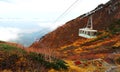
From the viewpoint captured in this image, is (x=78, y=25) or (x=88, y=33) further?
(x=78, y=25)

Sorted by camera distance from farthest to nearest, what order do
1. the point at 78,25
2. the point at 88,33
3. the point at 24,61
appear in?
the point at 78,25
the point at 88,33
the point at 24,61

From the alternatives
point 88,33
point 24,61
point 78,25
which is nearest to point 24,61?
point 24,61

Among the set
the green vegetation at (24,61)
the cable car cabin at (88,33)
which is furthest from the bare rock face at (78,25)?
the green vegetation at (24,61)

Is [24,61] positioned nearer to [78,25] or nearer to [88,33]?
[88,33]

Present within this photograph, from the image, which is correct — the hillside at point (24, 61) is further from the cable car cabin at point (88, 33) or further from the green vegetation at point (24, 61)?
the cable car cabin at point (88, 33)

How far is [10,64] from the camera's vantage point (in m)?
31.8

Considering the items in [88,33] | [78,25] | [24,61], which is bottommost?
[24,61]

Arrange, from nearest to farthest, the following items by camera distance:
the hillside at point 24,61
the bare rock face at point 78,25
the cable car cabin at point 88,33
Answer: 1. the hillside at point 24,61
2. the cable car cabin at point 88,33
3. the bare rock face at point 78,25

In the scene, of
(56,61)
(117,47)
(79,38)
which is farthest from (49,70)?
(79,38)

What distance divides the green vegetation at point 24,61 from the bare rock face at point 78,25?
8403cm

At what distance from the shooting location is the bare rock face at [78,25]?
404 feet

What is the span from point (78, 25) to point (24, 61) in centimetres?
10363

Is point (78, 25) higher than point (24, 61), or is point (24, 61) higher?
point (78, 25)

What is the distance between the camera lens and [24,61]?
3247 cm
